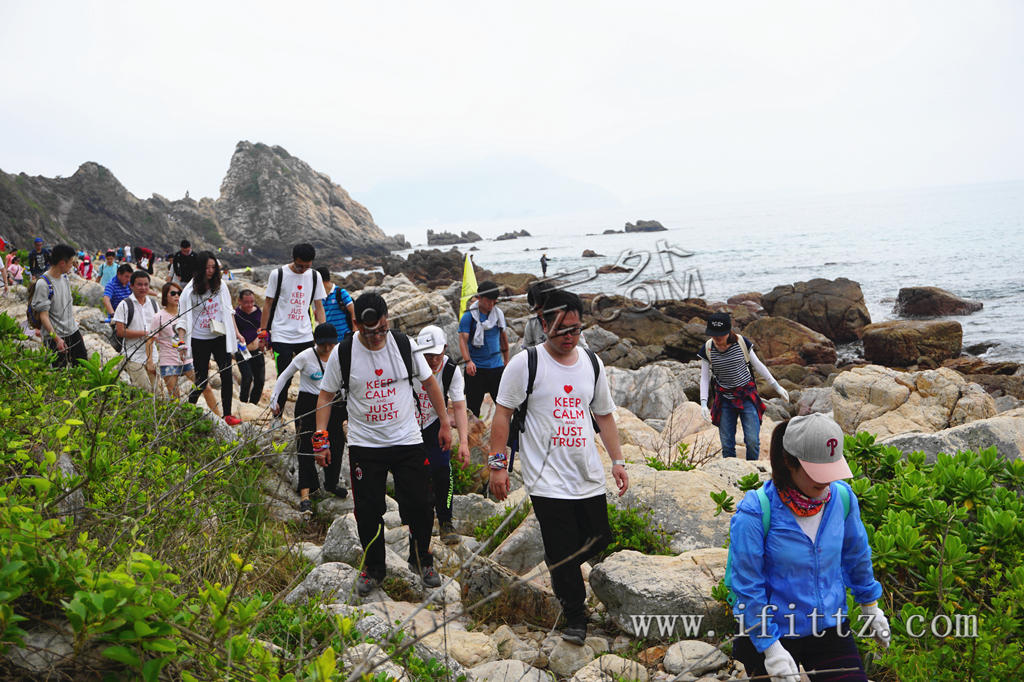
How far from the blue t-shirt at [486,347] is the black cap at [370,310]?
3.09 metres

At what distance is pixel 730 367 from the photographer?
742 centimetres

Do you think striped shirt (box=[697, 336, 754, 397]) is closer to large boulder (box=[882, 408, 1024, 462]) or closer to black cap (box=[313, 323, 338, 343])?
large boulder (box=[882, 408, 1024, 462])

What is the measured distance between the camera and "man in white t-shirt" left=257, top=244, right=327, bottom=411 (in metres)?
7.31

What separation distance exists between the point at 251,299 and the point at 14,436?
5327mm

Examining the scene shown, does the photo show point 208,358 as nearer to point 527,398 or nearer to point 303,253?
point 303,253

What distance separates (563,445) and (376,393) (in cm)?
141

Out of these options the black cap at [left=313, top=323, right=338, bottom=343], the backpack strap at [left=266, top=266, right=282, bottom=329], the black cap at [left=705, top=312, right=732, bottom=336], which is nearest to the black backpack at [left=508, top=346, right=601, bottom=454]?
the black cap at [left=313, top=323, right=338, bottom=343]

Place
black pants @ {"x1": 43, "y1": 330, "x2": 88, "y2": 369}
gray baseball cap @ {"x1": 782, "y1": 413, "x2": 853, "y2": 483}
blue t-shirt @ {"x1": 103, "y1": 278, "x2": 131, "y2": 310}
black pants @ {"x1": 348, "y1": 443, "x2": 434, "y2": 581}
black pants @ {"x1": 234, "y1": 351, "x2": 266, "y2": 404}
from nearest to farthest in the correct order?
gray baseball cap @ {"x1": 782, "y1": 413, "x2": 853, "y2": 483} < black pants @ {"x1": 348, "y1": 443, "x2": 434, "y2": 581} < black pants @ {"x1": 43, "y1": 330, "x2": 88, "y2": 369} < black pants @ {"x1": 234, "y1": 351, "x2": 266, "y2": 404} < blue t-shirt @ {"x1": 103, "y1": 278, "x2": 131, "y2": 310}

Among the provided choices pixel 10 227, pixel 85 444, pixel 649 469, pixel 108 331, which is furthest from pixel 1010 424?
pixel 10 227

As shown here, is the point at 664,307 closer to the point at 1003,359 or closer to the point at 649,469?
the point at 1003,359

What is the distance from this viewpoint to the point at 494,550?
5484mm

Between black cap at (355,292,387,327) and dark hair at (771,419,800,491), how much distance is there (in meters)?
2.80

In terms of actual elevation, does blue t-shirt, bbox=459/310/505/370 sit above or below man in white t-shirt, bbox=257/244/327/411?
below

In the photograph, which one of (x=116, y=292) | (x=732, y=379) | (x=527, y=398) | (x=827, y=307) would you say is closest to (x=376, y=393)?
(x=527, y=398)
